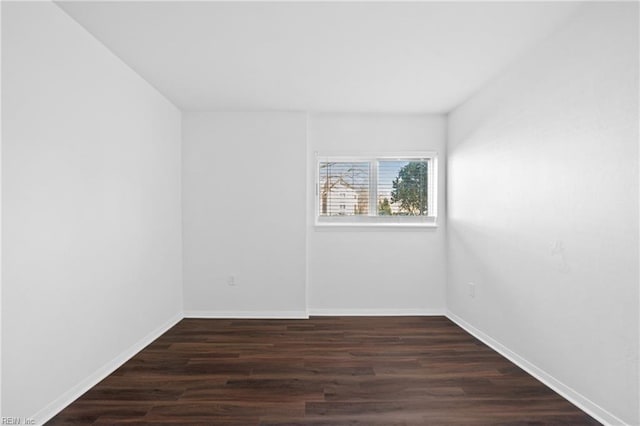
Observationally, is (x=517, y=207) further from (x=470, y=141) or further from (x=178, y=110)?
(x=178, y=110)

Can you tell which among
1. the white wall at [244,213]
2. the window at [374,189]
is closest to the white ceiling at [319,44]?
the white wall at [244,213]

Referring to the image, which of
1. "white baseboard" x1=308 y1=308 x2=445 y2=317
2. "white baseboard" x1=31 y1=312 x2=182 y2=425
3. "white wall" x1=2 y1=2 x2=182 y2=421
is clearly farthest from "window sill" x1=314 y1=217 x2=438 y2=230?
"white baseboard" x1=31 y1=312 x2=182 y2=425

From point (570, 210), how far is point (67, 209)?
3.28 m

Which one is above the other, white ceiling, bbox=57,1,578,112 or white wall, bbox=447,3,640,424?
white ceiling, bbox=57,1,578,112

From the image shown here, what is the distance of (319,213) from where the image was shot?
4.82 meters

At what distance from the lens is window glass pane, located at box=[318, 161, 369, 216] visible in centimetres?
485

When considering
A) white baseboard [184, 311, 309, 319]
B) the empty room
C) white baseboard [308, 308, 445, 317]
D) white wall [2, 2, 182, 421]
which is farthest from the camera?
white baseboard [308, 308, 445, 317]

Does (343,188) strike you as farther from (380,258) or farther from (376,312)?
(376,312)

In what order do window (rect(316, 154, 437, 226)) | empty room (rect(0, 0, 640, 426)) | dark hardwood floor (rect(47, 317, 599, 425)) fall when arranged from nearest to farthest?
empty room (rect(0, 0, 640, 426)) < dark hardwood floor (rect(47, 317, 599, 425)) < window (rect(316, 154, 437, 226))

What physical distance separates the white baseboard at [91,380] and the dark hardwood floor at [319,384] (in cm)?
5

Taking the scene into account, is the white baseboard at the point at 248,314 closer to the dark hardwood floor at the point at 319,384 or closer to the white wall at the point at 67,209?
the dark hardwood floor at the point at 319,384

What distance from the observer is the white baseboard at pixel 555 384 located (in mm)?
2163

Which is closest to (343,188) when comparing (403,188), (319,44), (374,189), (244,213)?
(374,189)

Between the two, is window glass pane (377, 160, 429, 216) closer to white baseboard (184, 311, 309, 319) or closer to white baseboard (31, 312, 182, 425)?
white baseboard (184, 311, 309, 319)
